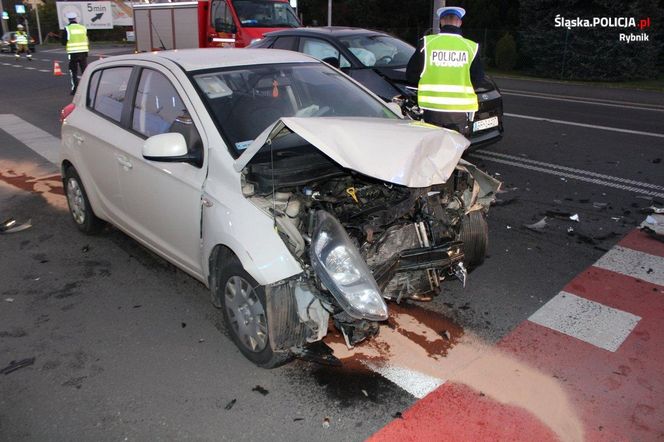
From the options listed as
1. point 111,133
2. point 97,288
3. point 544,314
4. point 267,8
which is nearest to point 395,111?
point 544,314

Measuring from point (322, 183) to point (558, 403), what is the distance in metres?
1.83

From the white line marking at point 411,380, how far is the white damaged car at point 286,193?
301 millimetres

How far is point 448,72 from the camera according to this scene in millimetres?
5855

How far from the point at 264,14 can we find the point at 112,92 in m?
11.3

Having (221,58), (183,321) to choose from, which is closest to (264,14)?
(221,58)

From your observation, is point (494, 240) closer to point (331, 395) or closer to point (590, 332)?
point (590, 332)

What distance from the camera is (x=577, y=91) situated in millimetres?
16453

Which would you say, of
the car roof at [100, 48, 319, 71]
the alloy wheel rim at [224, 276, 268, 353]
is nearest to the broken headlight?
the alloy wheel rim at [224, 276, 268, 353]

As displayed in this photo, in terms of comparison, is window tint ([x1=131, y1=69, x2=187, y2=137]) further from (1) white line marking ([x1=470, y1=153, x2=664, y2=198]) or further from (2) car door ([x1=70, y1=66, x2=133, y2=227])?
(1) white line marking ([x1=470, y1=153, x2=664, y2=198])

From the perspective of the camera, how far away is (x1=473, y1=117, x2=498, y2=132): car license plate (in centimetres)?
747

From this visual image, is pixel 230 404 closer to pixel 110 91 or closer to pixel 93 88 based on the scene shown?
pixel 110 91

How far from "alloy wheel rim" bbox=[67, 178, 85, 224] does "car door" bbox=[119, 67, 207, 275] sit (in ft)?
3.71

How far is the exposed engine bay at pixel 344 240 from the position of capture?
120 inches

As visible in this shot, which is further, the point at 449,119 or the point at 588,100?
the point at 588,100
